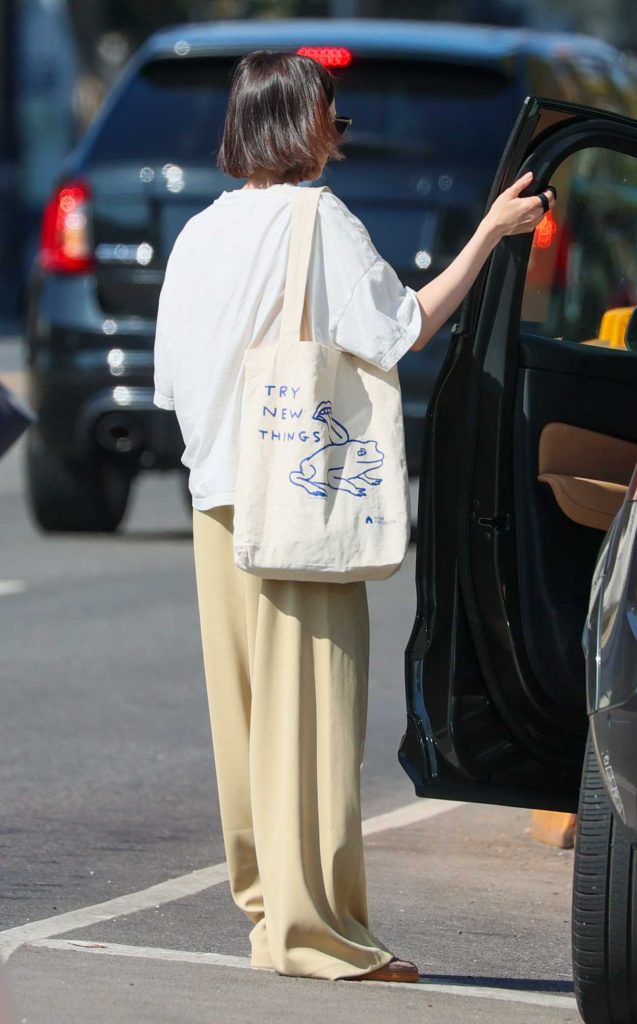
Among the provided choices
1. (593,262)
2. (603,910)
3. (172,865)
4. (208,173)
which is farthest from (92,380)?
(603,910)

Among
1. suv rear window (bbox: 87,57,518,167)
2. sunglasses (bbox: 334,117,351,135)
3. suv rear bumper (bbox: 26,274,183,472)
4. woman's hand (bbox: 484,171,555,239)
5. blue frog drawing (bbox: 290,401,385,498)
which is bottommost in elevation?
suv rear bumper (bbox: 26,274,183,472)

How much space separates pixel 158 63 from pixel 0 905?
5620mm

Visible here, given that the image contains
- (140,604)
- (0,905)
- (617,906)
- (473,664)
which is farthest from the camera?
(140,604)

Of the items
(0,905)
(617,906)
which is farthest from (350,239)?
(0,905)

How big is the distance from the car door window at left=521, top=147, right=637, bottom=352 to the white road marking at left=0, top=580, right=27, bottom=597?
3610 mm

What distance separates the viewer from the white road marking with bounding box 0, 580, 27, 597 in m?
9.09

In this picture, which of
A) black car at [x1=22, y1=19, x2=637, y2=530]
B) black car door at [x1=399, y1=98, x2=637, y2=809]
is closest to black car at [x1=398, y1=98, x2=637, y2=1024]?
black car door at [x1=399, y1=98, x2=637, y2=809]

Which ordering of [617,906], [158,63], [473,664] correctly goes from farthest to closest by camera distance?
[158,63], [473,664], [617,906]

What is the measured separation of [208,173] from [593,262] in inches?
143

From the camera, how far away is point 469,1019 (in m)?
3.74

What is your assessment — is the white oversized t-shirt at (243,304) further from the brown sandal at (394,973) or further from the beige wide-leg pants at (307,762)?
the brown sandal at (394,973)

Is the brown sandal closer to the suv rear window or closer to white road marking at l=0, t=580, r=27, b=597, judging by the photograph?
white road marking at l=0, t=580, r=27, b=597

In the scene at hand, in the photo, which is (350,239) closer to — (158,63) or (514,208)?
(514,208)

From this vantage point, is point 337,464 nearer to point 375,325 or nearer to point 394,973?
point 375,325
